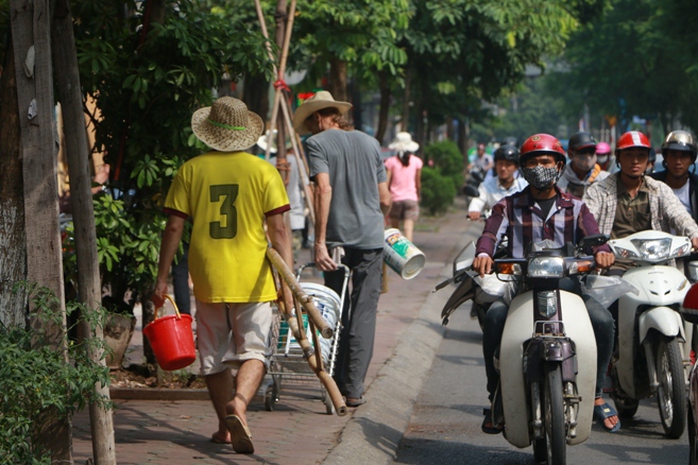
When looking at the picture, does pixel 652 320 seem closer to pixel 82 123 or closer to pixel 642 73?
pixel 82 123

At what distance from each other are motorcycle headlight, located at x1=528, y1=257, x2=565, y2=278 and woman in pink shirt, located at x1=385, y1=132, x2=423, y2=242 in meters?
12.2

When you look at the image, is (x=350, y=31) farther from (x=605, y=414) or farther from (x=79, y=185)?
(x=79, y=185)

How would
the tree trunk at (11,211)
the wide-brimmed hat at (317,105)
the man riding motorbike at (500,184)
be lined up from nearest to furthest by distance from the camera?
the tree trunk at (11,211), the wide-brimmed hat at (317,105), the man riding motorbike at (500,184)

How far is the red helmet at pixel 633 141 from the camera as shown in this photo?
716 centimetres

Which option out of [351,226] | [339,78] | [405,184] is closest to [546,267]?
[351,226]

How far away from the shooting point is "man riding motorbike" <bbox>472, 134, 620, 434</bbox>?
19.6 feet

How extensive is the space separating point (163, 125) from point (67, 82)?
2.41m

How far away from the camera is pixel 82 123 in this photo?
505cm

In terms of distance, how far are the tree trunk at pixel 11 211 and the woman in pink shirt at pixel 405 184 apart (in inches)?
511

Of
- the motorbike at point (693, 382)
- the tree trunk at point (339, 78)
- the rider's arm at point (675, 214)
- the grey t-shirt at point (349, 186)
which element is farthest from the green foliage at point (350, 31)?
the motorbike at point (693, 382)

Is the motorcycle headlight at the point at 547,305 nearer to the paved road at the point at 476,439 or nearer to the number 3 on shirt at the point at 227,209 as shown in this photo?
the paved road at the point at 476,439

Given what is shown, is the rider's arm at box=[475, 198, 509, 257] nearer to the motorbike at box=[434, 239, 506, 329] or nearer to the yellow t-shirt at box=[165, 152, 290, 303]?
the motorbike at box=[434, 239, 506, 329]

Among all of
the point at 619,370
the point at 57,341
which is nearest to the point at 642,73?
the point at 619,370

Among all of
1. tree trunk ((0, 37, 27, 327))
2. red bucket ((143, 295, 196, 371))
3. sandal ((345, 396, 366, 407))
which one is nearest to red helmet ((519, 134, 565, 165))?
red bucket ((143, 295, 196, 371))
